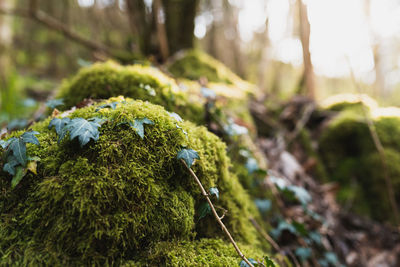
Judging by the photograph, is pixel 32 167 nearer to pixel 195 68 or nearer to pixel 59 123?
pixel 59 123

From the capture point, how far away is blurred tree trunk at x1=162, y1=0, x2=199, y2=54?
485 cm

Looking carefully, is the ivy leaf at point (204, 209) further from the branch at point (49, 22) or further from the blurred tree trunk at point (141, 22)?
the blurred tree trunk at point (141, 22)

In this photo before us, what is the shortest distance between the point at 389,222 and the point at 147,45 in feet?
17.3

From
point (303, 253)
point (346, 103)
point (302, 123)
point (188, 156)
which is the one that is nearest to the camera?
point (188, 156)

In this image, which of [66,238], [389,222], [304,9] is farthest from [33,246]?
[304,9]

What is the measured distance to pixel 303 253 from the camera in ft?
6.72

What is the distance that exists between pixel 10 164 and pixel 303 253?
224cm

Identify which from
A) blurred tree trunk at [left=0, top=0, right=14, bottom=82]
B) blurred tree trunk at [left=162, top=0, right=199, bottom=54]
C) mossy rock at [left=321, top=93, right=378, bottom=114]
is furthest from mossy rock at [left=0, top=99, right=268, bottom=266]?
blurred tree trunk at [left=0, top=0, right=14, bottom=82]

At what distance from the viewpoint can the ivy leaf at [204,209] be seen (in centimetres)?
138

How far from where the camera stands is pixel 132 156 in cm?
128

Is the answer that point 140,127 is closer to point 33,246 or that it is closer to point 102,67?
point 33,246

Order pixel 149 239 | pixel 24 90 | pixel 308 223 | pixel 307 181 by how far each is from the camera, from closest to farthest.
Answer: pixel 149 239 → pixel 308 223 → pixel 307 181 → pixel 24 90

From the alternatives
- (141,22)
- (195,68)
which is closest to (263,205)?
(195,68)

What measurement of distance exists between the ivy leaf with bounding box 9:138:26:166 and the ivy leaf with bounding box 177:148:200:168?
0.77 meters
